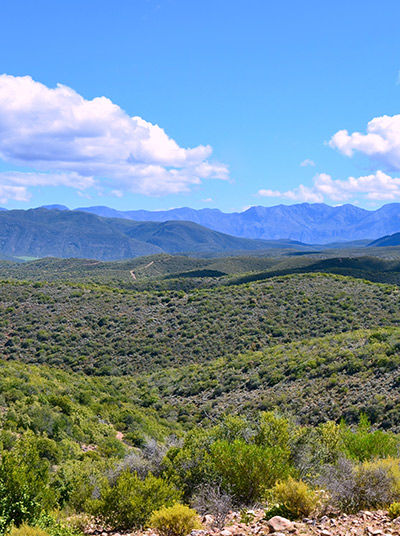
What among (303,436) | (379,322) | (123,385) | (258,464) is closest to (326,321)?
(379,322)

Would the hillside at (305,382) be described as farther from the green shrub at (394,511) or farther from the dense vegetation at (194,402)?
the green shrub at (394,511)

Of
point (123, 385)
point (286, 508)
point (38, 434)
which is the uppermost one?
point (286, 508)

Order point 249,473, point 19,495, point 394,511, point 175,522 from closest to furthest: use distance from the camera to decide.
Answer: point 394,511, point 175,522, point 19,495, point 249,473

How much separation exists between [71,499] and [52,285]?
2283 inches

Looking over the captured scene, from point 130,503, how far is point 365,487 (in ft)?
16.0

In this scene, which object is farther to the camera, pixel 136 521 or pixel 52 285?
pixel 52 285

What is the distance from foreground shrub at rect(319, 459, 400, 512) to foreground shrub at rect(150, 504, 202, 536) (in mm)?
2893

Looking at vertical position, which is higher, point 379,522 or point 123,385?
point 379,522

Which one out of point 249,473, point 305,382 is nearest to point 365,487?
point 249,473

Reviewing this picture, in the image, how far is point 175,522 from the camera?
790 centimetres

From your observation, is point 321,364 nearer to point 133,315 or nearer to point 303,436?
point 303,436

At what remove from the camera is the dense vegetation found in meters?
9.02

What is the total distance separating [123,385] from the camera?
35.7 metres

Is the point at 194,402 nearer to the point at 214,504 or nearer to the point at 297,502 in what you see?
the point at 214,504
